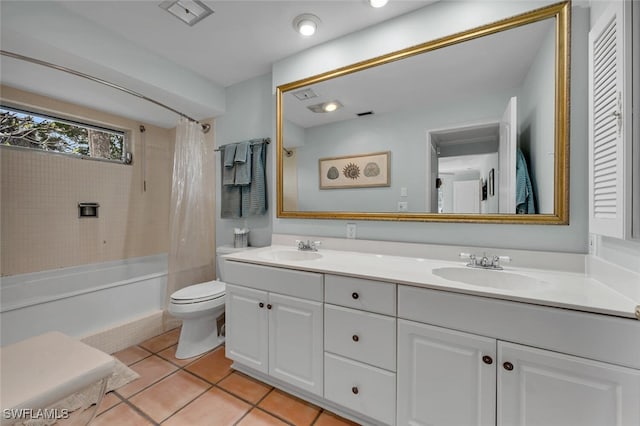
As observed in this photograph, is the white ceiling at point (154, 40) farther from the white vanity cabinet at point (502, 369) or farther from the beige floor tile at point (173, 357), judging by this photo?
the beige floor tile at point (173, 357)

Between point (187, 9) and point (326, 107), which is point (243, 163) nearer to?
point (326, 107)

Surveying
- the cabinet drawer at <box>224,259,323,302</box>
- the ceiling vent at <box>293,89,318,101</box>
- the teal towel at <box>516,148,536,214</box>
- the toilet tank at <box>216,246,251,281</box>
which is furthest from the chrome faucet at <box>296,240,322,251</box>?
the teal towel at <box>516,148,536,214</box>

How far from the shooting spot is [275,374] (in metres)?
1.49

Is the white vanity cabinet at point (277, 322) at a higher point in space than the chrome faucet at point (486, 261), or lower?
lower

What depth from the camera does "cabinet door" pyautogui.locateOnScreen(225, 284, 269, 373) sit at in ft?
4.99

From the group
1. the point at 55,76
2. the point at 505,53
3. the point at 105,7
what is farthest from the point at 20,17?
the point at 505,53

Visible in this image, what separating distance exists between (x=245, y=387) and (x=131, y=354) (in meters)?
1.05

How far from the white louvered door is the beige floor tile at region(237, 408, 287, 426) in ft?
5.51

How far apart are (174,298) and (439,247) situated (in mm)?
1891

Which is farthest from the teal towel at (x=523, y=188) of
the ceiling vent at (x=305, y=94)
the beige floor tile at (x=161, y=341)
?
the beige floor tile at (x=161, y=341)

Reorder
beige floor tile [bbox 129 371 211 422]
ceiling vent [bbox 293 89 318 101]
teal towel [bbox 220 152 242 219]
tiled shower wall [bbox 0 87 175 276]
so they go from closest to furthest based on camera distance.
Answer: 1. beige floor tile [bbox 129 371 211 422]
2. ceiling vent [bbox 293 89 318 101]
3. tiled shower wall [bbox 0 87 175 276]
4. teal towel [bbox 220 152 242 219]

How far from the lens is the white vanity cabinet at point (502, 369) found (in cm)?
81

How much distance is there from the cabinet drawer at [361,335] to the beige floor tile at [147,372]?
4.03 ft

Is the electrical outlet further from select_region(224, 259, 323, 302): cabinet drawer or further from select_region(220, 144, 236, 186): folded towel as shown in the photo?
select_region(220, 144, 236, 186): folded towel
